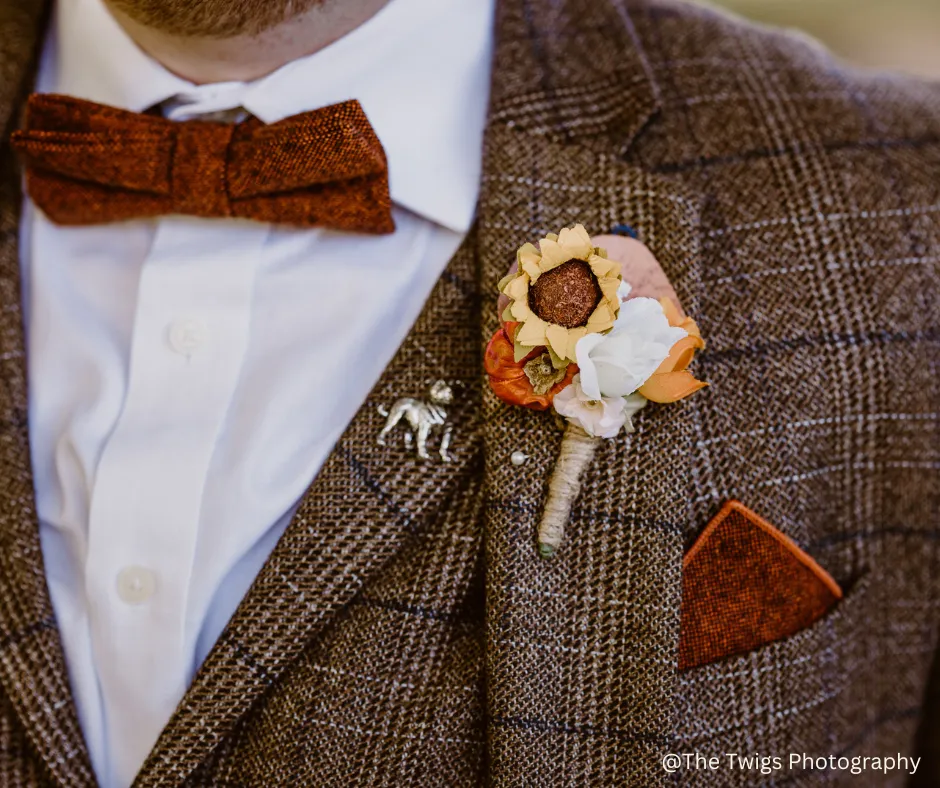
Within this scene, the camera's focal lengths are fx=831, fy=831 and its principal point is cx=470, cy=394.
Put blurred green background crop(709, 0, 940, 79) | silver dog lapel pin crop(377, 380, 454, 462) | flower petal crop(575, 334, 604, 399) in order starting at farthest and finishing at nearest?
blurred green background crop(709, 0, 940, 79) < silver dog lapel pin crop(377, 380, 454, 462) < flower petal crop(575, 334, 604, 399)

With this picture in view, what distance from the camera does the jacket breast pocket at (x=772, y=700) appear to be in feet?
2.36

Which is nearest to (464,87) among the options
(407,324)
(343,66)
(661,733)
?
(343,66)

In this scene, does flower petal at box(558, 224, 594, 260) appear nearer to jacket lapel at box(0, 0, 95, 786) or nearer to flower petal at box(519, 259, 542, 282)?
flower petal at box(519, 259, 542, 282)

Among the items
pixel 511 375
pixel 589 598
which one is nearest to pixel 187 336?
pixel 511 375

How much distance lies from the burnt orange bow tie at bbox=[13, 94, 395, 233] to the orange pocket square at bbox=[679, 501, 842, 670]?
1.36 ft

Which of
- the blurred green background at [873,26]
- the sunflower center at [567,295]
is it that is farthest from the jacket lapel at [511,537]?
the blurred green background at [873,26]

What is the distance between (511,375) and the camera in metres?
0.65

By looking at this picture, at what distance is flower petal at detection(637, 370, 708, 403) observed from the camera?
642 millimetres

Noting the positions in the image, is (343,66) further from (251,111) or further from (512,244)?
(512,244)

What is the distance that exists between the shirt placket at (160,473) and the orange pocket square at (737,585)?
1.46 feet

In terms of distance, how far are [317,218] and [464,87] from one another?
0.20 meters

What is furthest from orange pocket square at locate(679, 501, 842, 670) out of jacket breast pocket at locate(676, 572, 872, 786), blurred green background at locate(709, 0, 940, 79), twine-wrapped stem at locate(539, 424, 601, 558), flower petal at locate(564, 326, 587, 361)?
blurred green background at locate(709, 0, 940, 79)

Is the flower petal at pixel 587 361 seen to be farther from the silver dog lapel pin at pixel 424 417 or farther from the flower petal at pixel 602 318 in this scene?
the silver dog lapel pin at pixel 424 417

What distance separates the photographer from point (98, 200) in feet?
2.74
